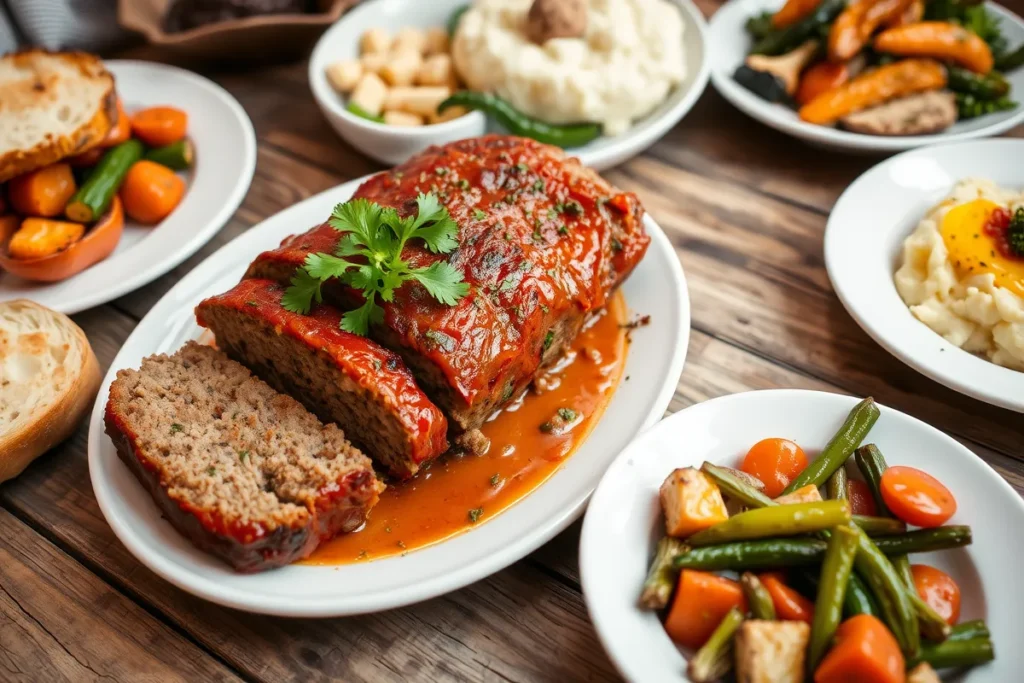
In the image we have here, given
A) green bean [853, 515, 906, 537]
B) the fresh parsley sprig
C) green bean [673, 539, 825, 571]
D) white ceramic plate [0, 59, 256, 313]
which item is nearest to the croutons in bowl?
white ceramic plate [0, 59, 256, 313]

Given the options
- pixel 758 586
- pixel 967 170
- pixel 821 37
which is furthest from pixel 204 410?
pixel 821 37

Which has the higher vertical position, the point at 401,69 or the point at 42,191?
the point at 401,69

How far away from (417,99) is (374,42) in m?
0.66

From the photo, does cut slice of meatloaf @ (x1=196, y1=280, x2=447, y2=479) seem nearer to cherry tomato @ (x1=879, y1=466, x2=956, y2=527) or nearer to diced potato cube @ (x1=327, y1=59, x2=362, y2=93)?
cherry tomato @ (x1=879, y1=466, x2=956, y2=527)

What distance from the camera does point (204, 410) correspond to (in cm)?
327

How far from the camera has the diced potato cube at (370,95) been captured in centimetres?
506

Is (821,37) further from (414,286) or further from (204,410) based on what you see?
(204,410)

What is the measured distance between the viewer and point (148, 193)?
457 cm

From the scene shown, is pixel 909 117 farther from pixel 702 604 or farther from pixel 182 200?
pixel 182 200

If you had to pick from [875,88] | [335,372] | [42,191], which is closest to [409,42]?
[42,191]

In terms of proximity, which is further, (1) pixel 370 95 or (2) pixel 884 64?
(2) pixel 884 64

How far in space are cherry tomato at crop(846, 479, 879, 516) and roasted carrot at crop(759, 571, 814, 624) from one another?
475 mm

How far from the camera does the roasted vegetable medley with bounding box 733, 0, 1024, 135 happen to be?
5.00m

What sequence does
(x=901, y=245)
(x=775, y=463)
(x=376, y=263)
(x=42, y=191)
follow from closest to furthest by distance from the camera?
1. (x=775, y=463)
2. (x=376, y=263)
3. (x=901, y=245)
4. (x=42, y=191)
